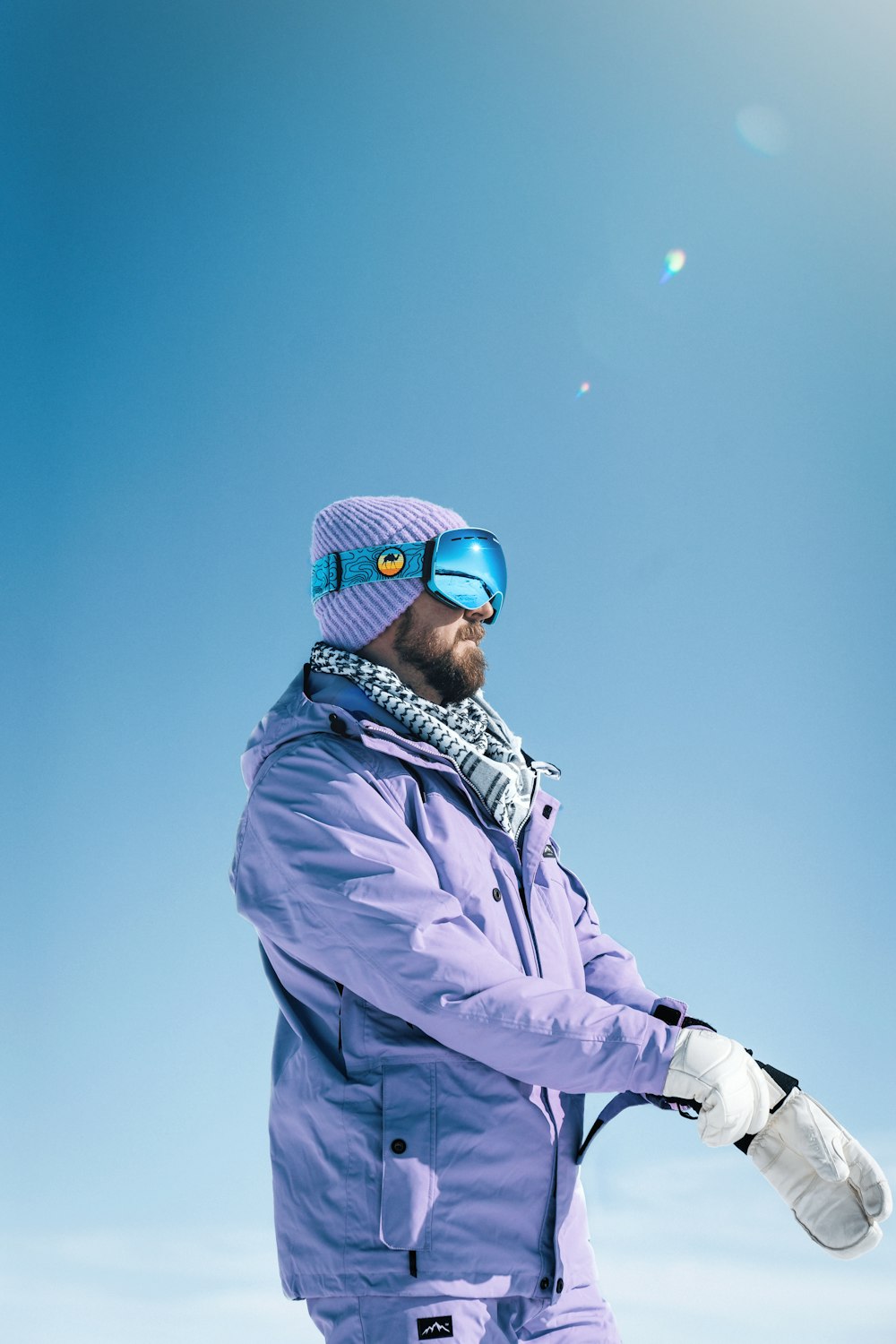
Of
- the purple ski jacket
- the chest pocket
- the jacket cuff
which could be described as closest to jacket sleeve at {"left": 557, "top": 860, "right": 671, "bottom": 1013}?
the chest pocket

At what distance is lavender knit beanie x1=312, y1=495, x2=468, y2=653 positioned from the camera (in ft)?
14.7

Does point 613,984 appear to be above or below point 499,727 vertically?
below

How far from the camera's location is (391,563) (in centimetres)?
453

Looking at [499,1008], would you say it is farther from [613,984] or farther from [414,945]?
[613,984]

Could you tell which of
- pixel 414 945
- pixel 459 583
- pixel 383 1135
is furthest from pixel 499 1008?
pixel 459 583

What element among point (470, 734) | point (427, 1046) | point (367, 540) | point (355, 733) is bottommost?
point (427, 1046)

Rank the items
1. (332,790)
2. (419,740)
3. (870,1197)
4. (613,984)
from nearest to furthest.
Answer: (870,1197) → (332,790) → (419,740) → (613,984)

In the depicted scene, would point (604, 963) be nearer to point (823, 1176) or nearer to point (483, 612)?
point (823, 1176)

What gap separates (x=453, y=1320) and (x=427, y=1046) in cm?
70

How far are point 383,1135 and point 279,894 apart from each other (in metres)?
0.74

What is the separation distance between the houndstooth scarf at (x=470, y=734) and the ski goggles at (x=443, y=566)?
0.32 metres

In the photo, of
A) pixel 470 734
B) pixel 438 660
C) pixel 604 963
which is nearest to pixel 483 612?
pixel 438 660

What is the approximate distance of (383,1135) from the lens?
10.4ft

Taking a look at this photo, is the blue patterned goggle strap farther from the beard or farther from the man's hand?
the man's hand
